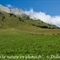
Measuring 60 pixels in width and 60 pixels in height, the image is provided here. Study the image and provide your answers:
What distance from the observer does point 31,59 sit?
53.7ft

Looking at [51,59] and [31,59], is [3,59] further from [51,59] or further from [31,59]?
[51,59]

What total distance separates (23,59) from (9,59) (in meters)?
1.36

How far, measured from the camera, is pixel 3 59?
1700cm

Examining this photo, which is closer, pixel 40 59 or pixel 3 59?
pixel 40 59

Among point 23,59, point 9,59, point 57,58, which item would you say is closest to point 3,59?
point 9,59

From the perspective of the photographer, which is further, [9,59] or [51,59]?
[9,59]

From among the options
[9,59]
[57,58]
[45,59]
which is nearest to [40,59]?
[45,59]

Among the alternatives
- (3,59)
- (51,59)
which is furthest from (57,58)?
(3,59)

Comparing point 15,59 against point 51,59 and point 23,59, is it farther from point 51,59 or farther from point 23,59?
point 51,59

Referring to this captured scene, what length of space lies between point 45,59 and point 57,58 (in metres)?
1.15

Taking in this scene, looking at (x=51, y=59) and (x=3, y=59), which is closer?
(x=51, y=59)

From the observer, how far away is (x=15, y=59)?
54.9 ft

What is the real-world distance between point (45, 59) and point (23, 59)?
190cm

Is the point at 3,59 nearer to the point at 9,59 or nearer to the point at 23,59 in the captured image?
the point at 9,59
